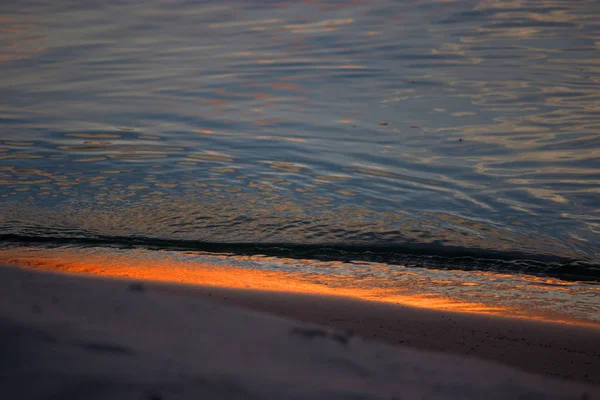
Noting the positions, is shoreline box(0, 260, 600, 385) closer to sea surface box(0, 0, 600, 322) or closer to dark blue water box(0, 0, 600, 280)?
sea surface box(0, 0, 600, 322)

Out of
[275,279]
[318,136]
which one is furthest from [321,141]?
[275,279]

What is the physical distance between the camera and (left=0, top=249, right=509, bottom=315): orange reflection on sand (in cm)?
416

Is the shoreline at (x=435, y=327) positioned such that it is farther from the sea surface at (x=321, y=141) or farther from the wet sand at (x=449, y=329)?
the sea surface at (x=321, y=141)

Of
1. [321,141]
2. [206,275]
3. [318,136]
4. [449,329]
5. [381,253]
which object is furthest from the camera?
[318,136]

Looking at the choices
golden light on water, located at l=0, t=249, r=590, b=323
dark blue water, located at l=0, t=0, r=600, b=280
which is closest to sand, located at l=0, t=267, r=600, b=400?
Result: golden light on water, located at l=0, t=249, r=590, b=323

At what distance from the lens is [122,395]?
7.76 ft

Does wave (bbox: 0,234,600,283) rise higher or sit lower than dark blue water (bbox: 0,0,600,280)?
lower

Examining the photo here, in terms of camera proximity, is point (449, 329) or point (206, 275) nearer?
point (449, 329)

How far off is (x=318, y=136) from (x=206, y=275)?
414 centimetres

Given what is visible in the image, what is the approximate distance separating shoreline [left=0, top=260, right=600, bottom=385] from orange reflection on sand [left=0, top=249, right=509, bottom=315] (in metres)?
0.16

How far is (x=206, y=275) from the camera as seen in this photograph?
4.51 metres

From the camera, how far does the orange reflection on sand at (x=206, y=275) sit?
13.7 feet

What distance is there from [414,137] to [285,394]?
19.4 ft

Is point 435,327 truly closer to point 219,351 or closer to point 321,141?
point 219,351
